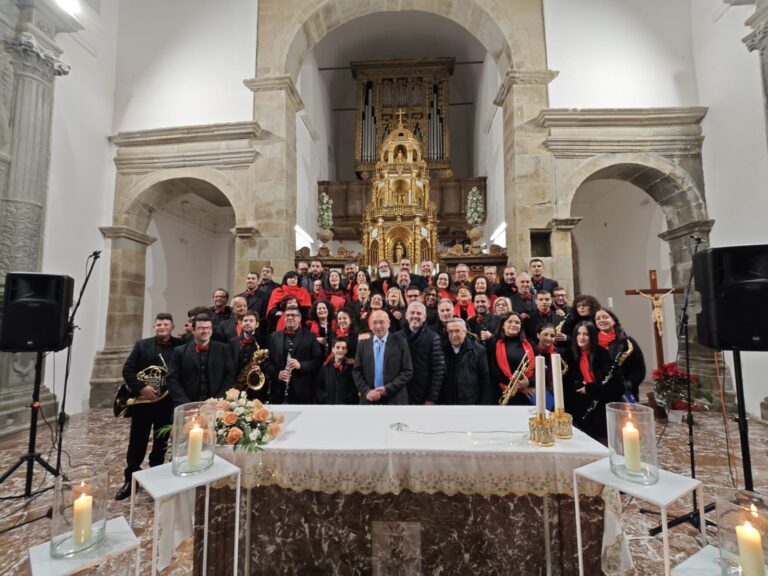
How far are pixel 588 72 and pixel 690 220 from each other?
3.07 meters

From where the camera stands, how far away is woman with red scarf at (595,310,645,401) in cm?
319

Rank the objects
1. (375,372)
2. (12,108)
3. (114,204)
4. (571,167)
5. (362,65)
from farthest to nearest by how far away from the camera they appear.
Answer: (362,65) < (114,204) < (571,167) < (12,108) < (375,372)

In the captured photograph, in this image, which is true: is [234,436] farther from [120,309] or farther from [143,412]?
[120,309]

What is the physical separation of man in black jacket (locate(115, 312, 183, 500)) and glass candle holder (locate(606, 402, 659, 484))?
10.5 ft

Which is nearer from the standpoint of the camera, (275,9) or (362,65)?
(275,9)

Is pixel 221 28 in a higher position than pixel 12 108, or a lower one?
higher

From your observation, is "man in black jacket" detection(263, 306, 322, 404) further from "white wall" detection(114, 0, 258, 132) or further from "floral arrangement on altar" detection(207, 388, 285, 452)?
"white wall" detection(114, 0, 258, 132)

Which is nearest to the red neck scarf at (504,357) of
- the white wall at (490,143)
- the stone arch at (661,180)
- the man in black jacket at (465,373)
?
the man in black jacket at (465,373)

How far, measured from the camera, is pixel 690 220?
20.6ft

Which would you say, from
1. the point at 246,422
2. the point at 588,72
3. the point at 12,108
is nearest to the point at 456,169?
the point at 588,72

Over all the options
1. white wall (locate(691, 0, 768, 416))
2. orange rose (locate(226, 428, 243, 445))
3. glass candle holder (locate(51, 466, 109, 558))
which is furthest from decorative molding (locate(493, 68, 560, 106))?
glass candle holder (locate(51, 466, 109, 558))

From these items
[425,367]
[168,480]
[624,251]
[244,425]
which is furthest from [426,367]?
[624,251]

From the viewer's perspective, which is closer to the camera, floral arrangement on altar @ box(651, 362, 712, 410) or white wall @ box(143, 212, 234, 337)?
floral arrangement on altar @ box(651, 362, 712, 410)

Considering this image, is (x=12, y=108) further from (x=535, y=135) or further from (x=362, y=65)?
(x=362, y=65)
